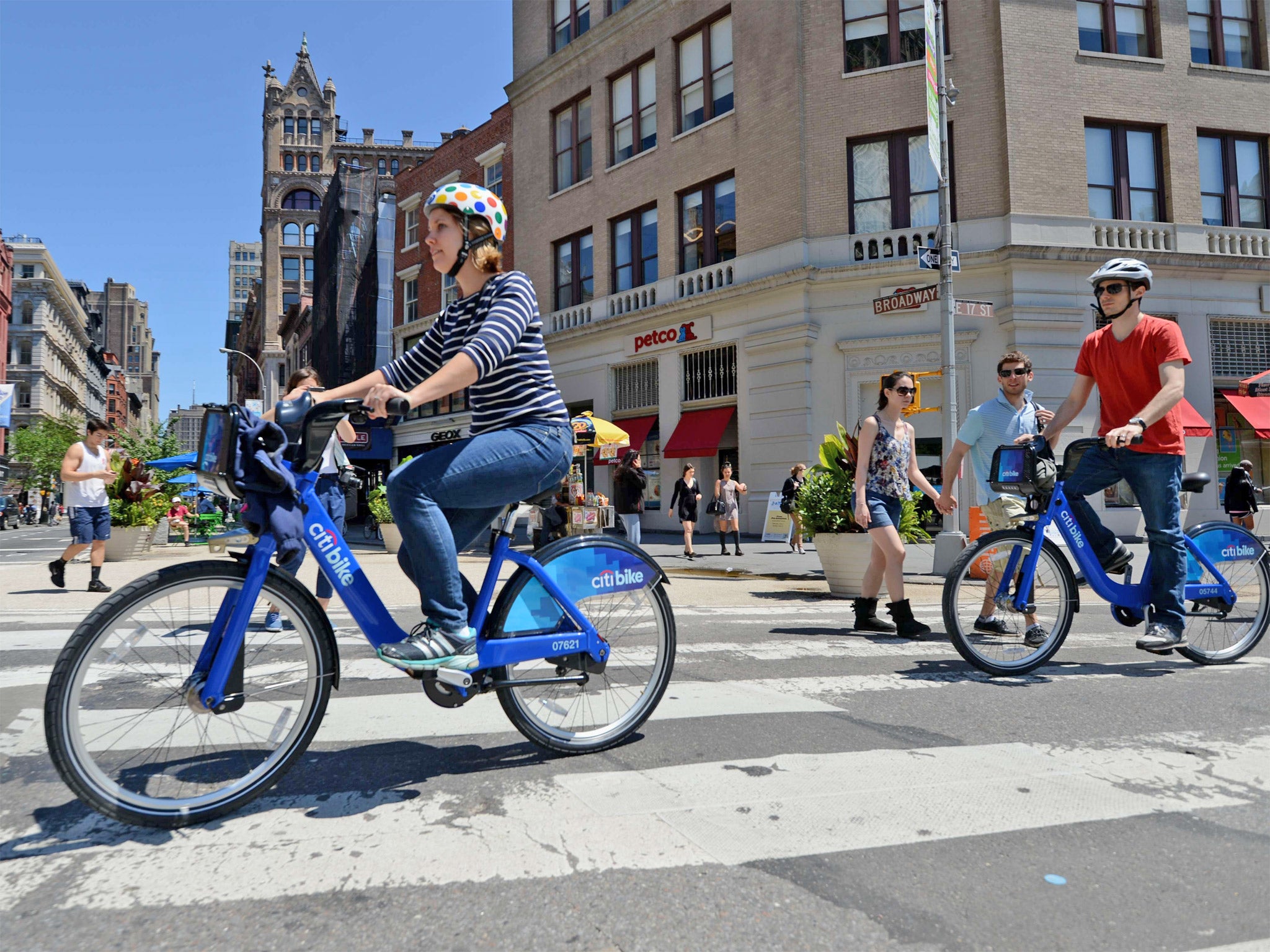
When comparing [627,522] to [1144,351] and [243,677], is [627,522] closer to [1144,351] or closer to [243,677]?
[1144,351]

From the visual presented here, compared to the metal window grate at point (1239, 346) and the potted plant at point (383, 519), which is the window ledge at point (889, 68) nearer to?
the metal window grate at point (1239, 346)

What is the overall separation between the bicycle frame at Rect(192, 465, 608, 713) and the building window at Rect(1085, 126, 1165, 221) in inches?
828

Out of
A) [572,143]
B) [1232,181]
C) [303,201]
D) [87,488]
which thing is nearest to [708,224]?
[572,143]

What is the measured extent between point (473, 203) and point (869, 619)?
14.9ft

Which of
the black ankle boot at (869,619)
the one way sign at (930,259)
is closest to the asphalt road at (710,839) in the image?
the black ankle boot at (869,619)

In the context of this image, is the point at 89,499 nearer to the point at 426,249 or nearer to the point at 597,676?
the point at 597,676

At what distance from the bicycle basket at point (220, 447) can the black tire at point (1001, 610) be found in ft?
11.7

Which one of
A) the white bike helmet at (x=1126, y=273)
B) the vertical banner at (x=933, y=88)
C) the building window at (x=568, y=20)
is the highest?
the building window at (x=568, y=20)

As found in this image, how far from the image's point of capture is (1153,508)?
15.7 feet

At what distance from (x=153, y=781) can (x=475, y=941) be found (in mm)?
1271

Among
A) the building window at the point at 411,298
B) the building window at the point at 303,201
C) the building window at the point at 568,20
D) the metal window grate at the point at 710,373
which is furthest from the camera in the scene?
the building window at the point at 303,201

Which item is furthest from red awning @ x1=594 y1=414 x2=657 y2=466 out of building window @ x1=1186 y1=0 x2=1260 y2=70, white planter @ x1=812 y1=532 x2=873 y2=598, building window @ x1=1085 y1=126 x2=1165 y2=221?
building window @ x1=1186 y1=0 x2=1260 y2=70

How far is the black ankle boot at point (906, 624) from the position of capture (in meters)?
6.05

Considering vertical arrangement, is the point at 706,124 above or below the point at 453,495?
above
